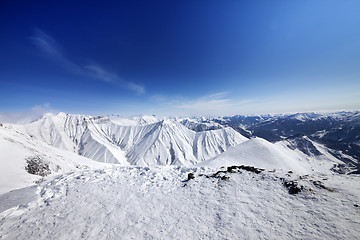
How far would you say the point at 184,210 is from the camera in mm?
7688

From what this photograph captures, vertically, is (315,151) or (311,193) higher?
(311,193)

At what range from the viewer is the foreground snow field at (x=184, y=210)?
5.99m

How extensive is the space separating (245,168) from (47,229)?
14617mm

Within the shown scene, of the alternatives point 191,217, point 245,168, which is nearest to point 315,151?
point 245,168

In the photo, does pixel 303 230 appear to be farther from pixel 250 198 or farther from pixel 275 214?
pixel 250 198

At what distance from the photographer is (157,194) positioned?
31.1 feet

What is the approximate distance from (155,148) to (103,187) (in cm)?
17295

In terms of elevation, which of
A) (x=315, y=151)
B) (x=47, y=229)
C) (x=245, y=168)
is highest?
(x=47, y=229)

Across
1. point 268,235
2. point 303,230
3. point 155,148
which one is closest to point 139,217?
point 268,235

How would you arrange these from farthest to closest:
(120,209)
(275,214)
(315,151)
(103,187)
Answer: (315,151)
(103,187)
(120,209)
(275,214)

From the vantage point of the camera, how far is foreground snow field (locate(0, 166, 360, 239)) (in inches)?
236

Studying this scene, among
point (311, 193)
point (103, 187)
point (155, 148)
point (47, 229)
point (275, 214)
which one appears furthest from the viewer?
point (155, 148)

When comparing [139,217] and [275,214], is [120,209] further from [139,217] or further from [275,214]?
[275,214]

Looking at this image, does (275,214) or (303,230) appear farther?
(275,214)
